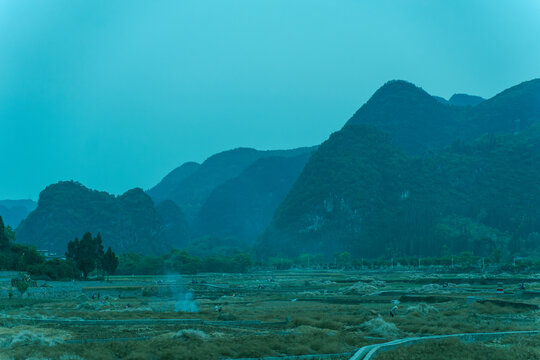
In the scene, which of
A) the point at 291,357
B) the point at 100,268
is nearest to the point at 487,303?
the point at 291,357

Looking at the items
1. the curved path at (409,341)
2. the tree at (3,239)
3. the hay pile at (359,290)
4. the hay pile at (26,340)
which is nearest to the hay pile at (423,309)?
the curved path at (409,341)

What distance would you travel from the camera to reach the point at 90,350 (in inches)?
1133

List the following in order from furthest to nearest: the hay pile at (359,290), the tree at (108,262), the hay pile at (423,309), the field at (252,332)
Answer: the tree at (108,262) < the hay pile at (359,290) < the hay pile at (423,309) < the field at (252,332)

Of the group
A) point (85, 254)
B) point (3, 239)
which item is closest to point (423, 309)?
point (85, 254)

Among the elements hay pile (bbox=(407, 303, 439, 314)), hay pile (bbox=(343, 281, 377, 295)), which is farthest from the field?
hay pile (bbox=(343, 281, 377, 295))

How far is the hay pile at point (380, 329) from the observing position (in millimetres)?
38691

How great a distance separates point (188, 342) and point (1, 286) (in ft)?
172

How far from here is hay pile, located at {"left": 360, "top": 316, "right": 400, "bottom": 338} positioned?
3869 centimetres

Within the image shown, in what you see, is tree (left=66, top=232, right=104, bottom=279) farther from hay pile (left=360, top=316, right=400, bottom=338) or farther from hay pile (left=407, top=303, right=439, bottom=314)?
hay pile (left=360, top=316, right=400, bottom=338)

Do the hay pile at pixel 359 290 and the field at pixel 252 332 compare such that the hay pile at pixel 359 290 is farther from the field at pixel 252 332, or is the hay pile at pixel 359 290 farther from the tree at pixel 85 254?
the tree at pixel 85 254

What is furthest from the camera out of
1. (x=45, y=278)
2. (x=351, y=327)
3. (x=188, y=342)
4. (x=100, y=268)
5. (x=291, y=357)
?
(x=100, y=268)

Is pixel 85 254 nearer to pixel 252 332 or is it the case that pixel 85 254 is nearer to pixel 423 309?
pixel 423 309

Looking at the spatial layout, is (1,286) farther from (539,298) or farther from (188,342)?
(539,298)

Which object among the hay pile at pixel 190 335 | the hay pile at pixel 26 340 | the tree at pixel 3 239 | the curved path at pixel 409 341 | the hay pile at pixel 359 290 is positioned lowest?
the curved path at pixel 409 341
